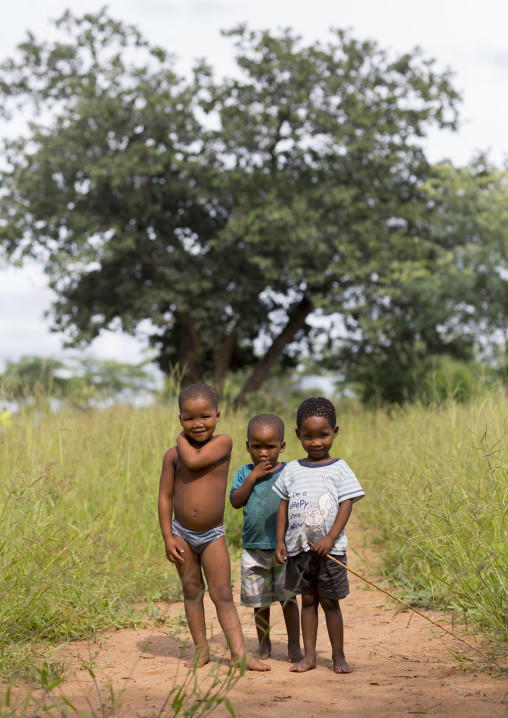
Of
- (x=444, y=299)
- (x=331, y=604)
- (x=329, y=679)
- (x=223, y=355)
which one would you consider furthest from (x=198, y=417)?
(x=223, y=355)

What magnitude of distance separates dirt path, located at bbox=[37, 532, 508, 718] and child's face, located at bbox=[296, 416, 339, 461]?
82 centimetres

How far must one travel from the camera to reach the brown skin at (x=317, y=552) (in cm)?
329

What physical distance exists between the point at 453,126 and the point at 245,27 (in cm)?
602

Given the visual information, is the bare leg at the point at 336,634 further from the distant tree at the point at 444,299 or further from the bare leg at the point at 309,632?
the distant tree at the point at 444,299

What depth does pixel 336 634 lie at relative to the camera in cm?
333

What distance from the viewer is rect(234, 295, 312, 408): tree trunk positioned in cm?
1880

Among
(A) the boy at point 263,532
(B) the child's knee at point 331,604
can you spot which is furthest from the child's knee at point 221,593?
(B) the child's knee at point 331,604

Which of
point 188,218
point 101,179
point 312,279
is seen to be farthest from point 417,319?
point 101,179

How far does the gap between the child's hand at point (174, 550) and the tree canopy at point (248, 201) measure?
13075 mm

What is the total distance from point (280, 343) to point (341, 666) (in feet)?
51.5

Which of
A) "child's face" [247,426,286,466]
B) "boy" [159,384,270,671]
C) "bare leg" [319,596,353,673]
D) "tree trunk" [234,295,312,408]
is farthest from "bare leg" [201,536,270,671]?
"tree trunk" [234,295,312,408]

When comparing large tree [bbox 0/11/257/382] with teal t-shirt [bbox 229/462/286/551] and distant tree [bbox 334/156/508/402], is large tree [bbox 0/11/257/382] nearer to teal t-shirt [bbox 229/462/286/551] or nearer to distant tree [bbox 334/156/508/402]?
distant tree [bbox 334/156/508/402]

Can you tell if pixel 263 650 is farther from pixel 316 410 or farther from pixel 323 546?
pixel 316 410

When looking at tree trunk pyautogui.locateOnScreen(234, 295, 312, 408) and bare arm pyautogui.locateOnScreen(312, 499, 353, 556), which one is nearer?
bare arm pyautogui.locateOnScreen(312, 499, 353, 556)
